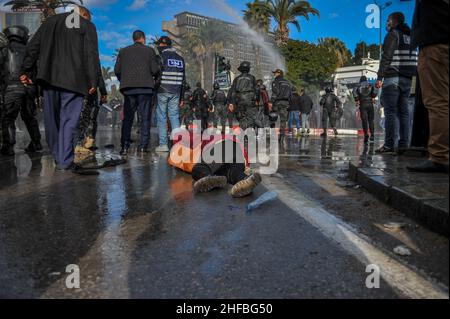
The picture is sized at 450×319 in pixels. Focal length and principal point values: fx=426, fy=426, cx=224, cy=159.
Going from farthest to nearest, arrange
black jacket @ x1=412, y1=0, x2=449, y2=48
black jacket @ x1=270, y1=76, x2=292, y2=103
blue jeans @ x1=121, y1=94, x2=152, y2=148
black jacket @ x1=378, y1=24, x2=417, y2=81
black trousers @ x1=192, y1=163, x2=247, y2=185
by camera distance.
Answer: black jacket @ x1=270, y1=76, x2=292, y2=103 < blue jeans @ x1=121, y1=94, x2=152, y2=148 < black jacket @ x1=378, y1=24, x2=417, y2=81 < black trousers @ x1=192, y1=163, x2=247, y2=185 < black jacket @ x1=412, y1=0, x2=449, y2=48

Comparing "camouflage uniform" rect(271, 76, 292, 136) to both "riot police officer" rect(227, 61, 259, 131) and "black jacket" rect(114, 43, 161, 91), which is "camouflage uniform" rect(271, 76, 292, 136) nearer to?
"riot police officer" rect(227, 61, 259, 131)

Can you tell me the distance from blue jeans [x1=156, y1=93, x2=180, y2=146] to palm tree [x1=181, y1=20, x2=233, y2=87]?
55.5 meters

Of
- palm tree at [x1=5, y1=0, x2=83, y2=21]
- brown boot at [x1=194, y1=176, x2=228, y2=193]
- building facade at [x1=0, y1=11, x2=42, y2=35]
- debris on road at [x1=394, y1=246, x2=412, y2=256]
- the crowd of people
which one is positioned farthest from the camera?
building facade at [x1=0, y1=11, x2=42, y2=35]

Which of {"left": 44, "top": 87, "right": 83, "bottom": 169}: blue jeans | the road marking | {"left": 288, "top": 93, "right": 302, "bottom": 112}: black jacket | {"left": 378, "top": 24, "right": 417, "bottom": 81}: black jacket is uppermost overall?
{"left": 378, "top": 24, "right": 417, "bottom": 81}: black jacket

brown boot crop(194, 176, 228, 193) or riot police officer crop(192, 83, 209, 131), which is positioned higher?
riot police officer crop(192, 83, 209, 131)

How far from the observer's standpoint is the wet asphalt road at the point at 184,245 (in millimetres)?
1794

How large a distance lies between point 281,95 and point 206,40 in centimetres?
5405

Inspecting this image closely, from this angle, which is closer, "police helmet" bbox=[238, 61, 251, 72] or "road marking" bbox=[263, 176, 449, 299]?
"road marking" bbox=[263, 176, 449, 299]

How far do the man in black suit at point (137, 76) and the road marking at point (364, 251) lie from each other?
4489 millimetres

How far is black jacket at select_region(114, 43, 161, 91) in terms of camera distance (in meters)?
7.49

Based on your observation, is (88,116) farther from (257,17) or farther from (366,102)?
(257,17)

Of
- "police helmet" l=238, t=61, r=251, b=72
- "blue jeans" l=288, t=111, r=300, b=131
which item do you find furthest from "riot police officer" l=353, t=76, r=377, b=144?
"blue jeans" l=288, t=111, r=300, b=131

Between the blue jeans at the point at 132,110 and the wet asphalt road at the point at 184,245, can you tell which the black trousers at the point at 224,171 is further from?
the blue jeans at the point at 132,110
